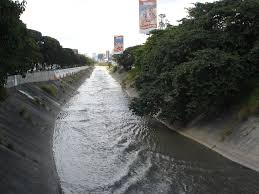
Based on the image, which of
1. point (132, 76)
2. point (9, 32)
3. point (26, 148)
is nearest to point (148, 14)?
point (132, 76)

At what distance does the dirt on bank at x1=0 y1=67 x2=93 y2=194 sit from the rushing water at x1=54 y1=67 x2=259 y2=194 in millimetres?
914

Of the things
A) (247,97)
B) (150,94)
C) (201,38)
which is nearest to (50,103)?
(150,94)

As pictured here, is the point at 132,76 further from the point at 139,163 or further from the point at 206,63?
the point at 139,163

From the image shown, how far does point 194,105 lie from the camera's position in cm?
2967

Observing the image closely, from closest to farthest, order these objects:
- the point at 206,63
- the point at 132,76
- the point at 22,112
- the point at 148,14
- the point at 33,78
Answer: the point at 206,63 < the point at 22,112 < the point at 33,78 < the point at 148,14 < the point at 132,76

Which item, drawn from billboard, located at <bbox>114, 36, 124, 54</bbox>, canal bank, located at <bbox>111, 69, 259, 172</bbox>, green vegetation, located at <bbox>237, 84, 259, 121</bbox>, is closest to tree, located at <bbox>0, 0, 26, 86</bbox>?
canal bank, located at <bbox>111, 69, 259, 172</bbox>

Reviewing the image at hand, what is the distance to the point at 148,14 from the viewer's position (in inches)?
3029

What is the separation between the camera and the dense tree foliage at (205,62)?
1131 inches

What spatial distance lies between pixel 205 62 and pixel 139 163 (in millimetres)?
7973

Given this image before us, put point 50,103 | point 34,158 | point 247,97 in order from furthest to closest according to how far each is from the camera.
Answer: point 50,103, point 247,97, point 34,158

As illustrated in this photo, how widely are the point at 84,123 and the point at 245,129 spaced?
62.4 ft

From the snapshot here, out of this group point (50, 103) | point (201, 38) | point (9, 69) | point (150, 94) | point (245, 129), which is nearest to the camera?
point (9, 69)

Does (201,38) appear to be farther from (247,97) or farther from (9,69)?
(9,69)

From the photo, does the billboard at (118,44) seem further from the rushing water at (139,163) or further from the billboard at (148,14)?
the rushing water at (139,163)
